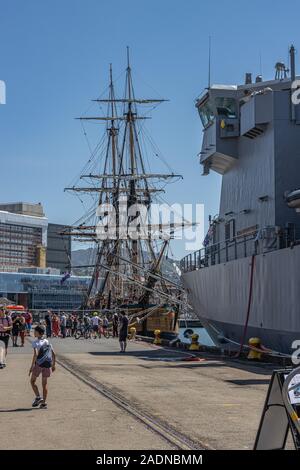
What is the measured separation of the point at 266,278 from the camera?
21.5 m

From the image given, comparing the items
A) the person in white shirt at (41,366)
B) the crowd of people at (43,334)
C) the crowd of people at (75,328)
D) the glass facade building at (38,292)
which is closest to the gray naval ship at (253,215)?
the crowd of people at (43,334)

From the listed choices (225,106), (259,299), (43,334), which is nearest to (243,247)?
(259,299)

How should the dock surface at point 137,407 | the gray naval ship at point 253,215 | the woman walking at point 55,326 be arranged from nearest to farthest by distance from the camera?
the dock surface at point 137,407 → the gray naval ship at point 253,215 → the woman walking at point 55,326

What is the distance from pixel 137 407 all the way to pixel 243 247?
14363 millimetres

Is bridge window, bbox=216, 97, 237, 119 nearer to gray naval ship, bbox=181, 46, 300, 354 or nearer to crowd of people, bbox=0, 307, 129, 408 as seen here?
gray naval ship, bbox=181, 46, 300, 354

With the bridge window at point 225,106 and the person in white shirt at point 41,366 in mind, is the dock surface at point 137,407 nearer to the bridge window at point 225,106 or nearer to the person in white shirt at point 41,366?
the person in white shirt at point 41,366

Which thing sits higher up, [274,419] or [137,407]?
[274,419]

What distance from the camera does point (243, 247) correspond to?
25.4m

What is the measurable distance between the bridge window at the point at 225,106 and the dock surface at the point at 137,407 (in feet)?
34.6

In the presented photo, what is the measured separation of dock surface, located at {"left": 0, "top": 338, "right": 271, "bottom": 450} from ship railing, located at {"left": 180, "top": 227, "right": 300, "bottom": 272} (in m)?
3.85

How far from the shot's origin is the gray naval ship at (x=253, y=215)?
20703 mm

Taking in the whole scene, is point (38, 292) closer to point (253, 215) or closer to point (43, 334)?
point (253, 215)

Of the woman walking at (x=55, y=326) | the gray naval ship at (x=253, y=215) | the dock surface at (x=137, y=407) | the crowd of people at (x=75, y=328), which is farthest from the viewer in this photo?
the woman walking at (x=55, y=326)

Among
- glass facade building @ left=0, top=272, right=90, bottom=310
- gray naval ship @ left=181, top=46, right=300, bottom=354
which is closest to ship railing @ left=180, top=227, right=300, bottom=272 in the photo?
gray naval ship @ left=181, top=46, right=300, bottom=354
